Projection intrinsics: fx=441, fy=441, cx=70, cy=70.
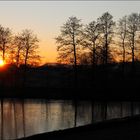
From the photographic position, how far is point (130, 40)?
237 ft

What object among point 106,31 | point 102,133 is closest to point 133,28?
point 106,31

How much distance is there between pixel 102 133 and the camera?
2144 cm

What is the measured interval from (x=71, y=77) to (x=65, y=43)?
1058 centimetres

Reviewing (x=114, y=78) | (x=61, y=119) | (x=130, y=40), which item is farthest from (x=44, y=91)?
(x=61, y=119)

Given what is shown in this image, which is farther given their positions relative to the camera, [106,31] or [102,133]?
[106,31]

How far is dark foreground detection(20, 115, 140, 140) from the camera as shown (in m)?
19.9

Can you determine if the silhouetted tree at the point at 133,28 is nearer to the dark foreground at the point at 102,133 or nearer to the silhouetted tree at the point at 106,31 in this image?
the silhouetted tree at the point at 106,31

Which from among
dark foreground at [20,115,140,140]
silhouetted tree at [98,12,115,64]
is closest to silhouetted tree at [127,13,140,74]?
silhouetted tree at [98,12,115,64]

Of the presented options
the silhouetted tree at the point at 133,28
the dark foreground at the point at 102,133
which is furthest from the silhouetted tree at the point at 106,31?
the dark foreground at the point at 102,133

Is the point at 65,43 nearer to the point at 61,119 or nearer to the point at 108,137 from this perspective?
the point at 61,119

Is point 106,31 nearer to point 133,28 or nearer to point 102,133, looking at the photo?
point 133,28

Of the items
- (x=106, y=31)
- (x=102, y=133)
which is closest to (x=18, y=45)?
(x=106, y=31)

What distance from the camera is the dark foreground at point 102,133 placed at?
19.9m

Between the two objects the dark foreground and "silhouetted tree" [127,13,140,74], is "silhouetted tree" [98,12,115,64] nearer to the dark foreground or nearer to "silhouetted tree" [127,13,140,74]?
"silhouetted tree" [127,13,140,74]
